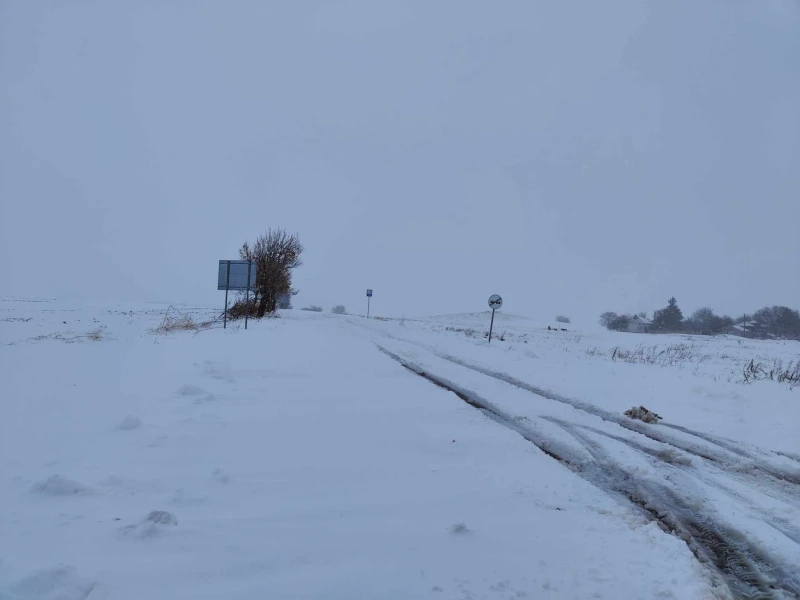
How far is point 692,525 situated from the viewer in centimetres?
350

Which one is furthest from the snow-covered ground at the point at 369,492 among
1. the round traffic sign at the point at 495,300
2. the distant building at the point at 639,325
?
the distant building at the point at 639,325

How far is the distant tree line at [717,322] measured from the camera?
72.1 m

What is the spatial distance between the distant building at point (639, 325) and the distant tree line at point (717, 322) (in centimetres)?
15

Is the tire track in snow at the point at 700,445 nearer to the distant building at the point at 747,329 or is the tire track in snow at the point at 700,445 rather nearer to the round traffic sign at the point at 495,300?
the round traffic sign at the point at 495,300

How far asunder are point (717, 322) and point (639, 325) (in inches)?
626

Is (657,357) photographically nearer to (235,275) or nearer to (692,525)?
(692,525)

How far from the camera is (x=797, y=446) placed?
18.8 ft

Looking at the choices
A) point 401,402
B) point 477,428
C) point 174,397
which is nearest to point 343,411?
point 401,402

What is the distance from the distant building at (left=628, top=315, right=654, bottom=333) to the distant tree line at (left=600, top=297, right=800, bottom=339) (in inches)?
6.1

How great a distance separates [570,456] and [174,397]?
4.80 meters

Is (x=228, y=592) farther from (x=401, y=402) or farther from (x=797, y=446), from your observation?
(x=797, y=446)

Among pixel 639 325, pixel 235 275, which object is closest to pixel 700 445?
pixel 235 275

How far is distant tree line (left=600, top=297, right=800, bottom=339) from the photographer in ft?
237

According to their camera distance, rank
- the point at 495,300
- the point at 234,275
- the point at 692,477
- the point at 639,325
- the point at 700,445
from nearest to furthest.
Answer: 1. the point at 692,477
2. the point at 700,445
3. the point at 234,275
4. the point at 495,300
5. the point at 639,325
